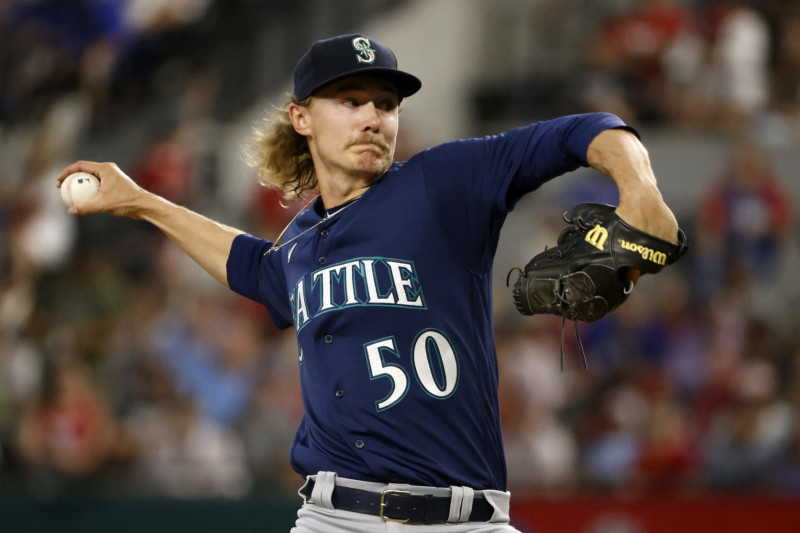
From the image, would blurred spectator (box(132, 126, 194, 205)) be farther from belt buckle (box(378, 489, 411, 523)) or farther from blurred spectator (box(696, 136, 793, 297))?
belt buckle (box(378, 489, 411, 523))

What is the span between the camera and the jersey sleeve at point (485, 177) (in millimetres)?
3332

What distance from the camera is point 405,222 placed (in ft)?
11.9

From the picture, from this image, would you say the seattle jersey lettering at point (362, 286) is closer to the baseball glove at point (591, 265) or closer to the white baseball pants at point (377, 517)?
the baseball glove at point (591, 265)

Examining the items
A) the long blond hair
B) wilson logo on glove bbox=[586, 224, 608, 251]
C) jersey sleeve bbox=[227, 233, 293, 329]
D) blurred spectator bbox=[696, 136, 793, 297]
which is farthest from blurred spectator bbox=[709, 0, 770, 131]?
wilson logo on glove bbox=[586, 224, 608, 251]

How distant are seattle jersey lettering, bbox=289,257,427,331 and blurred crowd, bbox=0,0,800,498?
3.97m

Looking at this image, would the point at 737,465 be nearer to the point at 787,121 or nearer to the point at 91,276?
the point at 787,121

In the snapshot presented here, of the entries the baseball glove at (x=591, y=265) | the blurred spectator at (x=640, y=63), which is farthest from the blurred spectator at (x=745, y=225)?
the baseball glove at (x=591, y=265)

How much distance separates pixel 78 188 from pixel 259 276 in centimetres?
74

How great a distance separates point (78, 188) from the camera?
4.34m

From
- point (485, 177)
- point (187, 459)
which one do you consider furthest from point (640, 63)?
point (485, 177)

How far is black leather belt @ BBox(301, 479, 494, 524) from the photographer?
11.5 feet

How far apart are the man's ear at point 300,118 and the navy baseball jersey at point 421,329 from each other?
472 mm

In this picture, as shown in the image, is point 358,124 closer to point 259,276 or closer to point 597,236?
point 259,276

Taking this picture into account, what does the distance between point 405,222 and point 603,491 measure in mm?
4027
